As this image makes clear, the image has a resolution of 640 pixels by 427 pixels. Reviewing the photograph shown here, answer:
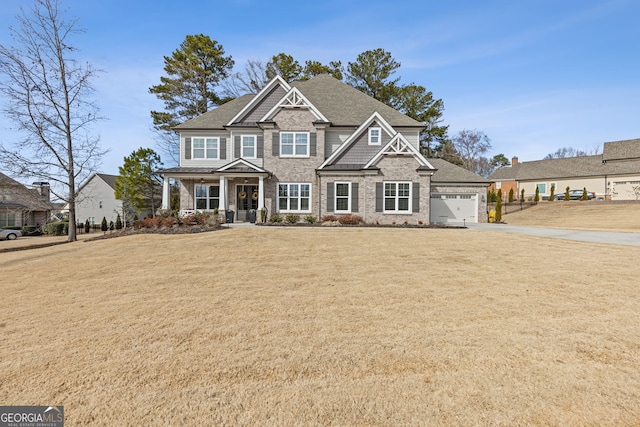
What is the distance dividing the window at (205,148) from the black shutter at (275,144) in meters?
4.62

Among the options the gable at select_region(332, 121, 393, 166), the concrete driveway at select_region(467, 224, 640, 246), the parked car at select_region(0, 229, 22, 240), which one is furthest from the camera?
the parked car at select_region(0, 229, 22, 240)

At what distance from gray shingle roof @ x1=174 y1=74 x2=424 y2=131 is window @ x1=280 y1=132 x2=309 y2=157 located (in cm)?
263

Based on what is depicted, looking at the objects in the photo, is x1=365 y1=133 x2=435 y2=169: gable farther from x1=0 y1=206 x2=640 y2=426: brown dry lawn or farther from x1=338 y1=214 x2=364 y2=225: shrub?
x1=0 y1=206 x2=640 y2=426: brown dry lawn

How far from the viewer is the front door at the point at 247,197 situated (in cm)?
2266

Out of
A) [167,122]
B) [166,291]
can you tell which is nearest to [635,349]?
[166,291]

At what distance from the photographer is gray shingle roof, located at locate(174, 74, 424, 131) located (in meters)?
23.6

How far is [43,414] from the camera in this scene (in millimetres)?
2770

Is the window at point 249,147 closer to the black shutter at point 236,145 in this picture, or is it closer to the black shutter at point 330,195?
the black shutter at point 236,145

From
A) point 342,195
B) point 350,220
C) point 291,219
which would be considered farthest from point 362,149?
point 291,219

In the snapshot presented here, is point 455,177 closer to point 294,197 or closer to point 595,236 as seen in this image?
point 595,236

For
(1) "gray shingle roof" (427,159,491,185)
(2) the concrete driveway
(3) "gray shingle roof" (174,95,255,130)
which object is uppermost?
(3) "gray shingle roof" (174,95,255,130)

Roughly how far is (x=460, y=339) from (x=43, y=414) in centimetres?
442

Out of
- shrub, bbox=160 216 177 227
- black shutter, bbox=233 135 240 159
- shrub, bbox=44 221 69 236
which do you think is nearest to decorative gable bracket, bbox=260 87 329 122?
black shutter, bbox=233 135 240 159

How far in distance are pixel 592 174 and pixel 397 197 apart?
3594cm
